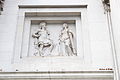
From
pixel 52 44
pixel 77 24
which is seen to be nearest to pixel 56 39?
pixel 52 44

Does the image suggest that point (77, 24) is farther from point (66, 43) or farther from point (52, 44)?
point (52, 44)

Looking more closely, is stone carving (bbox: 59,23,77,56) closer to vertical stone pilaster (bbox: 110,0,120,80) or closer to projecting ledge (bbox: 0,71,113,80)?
projecting ledge (bbox: 0,71,113,80)

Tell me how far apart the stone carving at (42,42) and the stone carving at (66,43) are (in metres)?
0.38

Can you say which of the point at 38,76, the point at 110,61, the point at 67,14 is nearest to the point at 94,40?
the point at 110,61

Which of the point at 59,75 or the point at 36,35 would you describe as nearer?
the point at 59,75

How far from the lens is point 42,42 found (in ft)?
28.3

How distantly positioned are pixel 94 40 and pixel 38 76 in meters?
2.24

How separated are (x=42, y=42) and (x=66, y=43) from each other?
832mm

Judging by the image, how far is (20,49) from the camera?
8.35m

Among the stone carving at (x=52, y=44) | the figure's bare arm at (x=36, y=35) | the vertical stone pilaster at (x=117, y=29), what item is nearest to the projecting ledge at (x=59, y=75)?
the vertical stone pilaster at (x=117, y=29)

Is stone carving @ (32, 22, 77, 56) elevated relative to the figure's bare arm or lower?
lower

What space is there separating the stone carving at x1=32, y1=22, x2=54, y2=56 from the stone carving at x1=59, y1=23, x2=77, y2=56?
1.25ft

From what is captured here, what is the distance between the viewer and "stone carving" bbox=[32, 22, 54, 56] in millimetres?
8516

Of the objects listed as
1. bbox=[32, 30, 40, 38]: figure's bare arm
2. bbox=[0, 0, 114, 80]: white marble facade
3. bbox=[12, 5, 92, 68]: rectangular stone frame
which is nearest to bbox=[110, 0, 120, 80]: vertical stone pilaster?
bbox=[0, 0, 114, 80]: white marble facade
